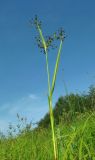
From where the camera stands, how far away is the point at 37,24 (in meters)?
2.64

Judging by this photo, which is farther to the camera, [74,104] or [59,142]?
[74,104]

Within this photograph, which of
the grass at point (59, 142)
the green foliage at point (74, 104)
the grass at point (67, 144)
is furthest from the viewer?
the green foliage at point (74, 104)

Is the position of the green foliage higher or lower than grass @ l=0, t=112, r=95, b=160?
higher

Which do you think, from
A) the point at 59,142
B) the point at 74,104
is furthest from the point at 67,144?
the point at 74,104

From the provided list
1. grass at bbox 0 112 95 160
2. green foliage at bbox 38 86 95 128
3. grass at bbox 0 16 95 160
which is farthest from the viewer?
green foliage at bbox 38 86 95 128

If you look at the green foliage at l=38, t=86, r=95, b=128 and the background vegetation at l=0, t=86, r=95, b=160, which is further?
the green foliage at l=38, t=86, r=95, b=128

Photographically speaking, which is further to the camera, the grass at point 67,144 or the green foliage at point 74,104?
the green foliage at point 74,104

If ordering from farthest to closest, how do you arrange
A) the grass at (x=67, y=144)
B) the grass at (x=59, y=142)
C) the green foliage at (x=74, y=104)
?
the green foliage at (x=74, y=104) < the grass at (x=67, y=144) < the grass at (x=59, y=142)

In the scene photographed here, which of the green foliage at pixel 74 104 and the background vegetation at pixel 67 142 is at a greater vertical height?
the green foliage at pixel 74 104

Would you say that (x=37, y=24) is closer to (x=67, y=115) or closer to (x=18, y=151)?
(x=18, y=151)

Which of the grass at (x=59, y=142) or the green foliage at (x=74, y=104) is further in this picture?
the green foliage at (x=74, y=104)

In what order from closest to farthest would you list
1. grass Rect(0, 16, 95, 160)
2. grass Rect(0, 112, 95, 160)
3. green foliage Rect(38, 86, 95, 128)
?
grass Rect(0, 16, 95, 160), grass Rect(0, 112, 95, 160), green foliage Rect(38, 86, 95, 128)

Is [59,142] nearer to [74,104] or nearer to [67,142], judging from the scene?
[67,142]

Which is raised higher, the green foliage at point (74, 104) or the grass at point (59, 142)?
the green foliage at point (74, 104)
